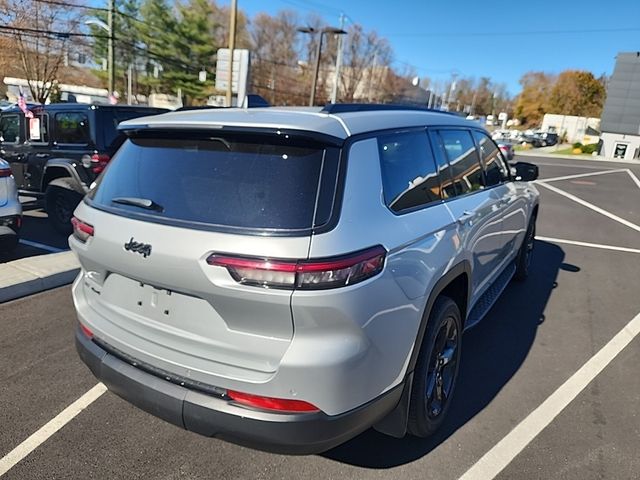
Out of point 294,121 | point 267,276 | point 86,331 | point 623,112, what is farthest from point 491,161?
point 623,112

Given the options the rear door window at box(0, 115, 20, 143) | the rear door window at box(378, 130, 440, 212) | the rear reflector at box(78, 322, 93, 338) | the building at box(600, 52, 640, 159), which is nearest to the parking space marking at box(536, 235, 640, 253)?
the rear door window at box(378, 130, 440, 212)

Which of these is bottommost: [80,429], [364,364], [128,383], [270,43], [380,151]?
[80,429]

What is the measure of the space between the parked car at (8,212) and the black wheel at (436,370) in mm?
4671

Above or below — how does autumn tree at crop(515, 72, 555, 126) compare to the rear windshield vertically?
above

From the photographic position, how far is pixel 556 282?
5.59m

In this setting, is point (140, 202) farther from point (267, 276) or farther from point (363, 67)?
point (363, 67)

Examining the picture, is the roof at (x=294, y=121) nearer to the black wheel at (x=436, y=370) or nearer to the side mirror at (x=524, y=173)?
the black wheel at (x=436, y=370)

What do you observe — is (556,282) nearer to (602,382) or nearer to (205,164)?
(602,382)

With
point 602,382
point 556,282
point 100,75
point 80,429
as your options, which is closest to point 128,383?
point 80,429

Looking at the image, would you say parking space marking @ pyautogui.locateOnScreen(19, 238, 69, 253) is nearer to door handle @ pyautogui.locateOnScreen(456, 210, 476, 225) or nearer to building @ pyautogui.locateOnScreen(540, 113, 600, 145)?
door handle @ pyautogui.locateOnScreen(456, 210, 476, 225)

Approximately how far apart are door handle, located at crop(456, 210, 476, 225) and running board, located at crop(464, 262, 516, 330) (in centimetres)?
80

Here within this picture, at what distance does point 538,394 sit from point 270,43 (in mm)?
64011

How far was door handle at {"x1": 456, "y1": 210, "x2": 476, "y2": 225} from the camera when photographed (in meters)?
2.82

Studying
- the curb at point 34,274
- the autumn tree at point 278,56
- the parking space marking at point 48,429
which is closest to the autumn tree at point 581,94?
the autumn tree at point 278,56
